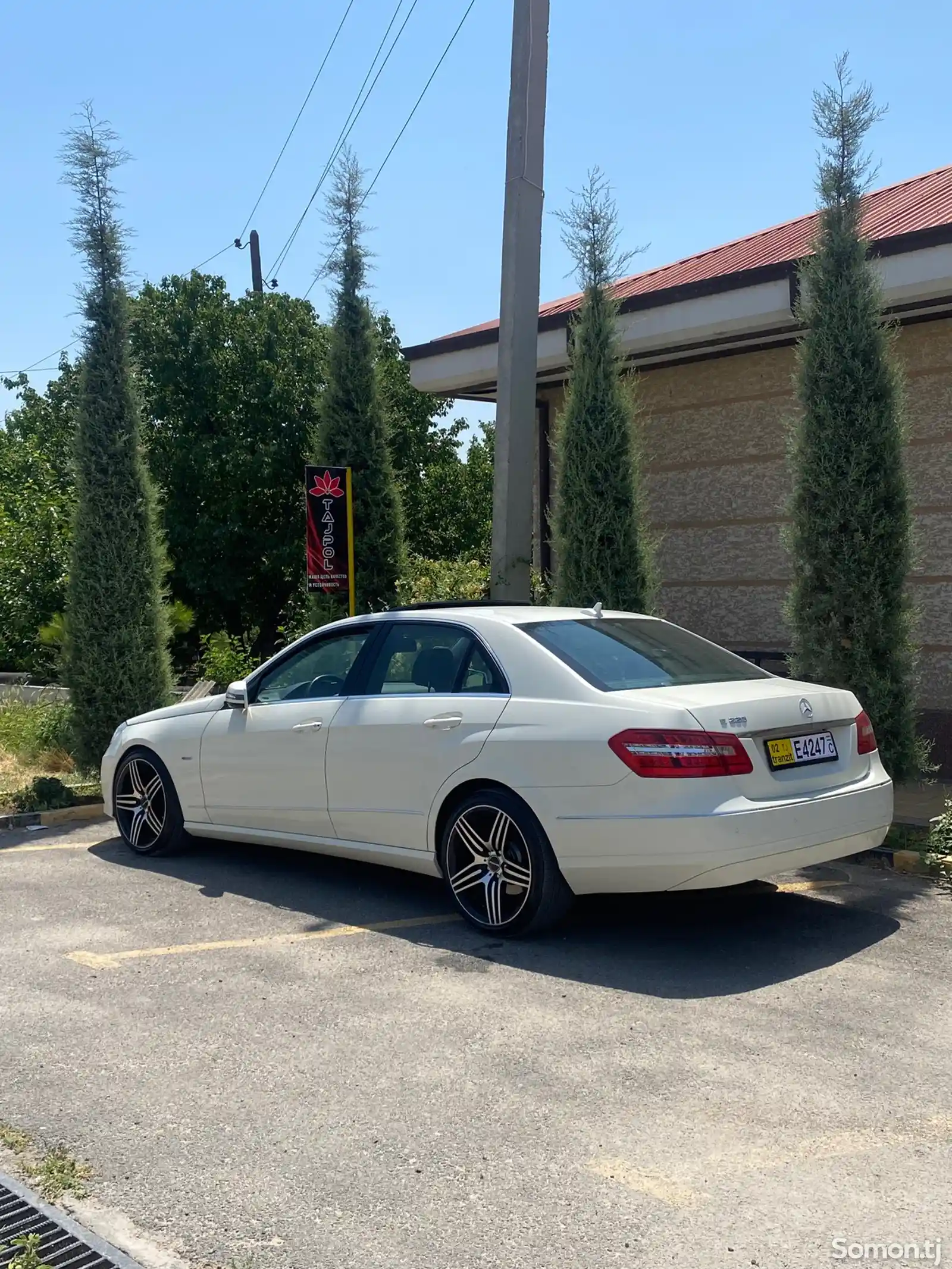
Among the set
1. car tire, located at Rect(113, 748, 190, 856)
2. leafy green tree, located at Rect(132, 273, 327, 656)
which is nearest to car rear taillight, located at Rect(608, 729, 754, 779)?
car tire, located at Rect(113, 748, 190, 856)

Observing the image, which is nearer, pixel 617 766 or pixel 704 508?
pixel 617 766

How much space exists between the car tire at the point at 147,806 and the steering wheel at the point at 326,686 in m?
1.31

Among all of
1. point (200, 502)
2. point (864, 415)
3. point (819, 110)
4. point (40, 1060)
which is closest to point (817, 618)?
point (864, 415)

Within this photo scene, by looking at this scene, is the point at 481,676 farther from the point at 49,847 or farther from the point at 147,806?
the point at 49,847

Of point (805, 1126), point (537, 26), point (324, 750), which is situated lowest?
point (805, 1126)

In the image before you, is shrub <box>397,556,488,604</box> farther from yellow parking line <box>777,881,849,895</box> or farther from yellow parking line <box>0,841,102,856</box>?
yellow parking line <box>777,881,849,895</box>

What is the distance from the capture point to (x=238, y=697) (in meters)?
7.41

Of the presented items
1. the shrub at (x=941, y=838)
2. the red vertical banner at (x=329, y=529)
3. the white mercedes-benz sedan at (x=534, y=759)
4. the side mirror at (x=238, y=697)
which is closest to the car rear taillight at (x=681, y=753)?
the white mercedes-benz sedan at (x=534, y=759)

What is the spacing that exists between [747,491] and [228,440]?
38.0 feet

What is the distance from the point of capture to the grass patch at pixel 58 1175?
3.47m

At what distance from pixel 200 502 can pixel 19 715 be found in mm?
9199

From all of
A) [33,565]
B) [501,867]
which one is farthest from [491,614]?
[33,565]

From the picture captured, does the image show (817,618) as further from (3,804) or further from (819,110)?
(3,804)

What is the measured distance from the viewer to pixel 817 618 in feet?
29.2
